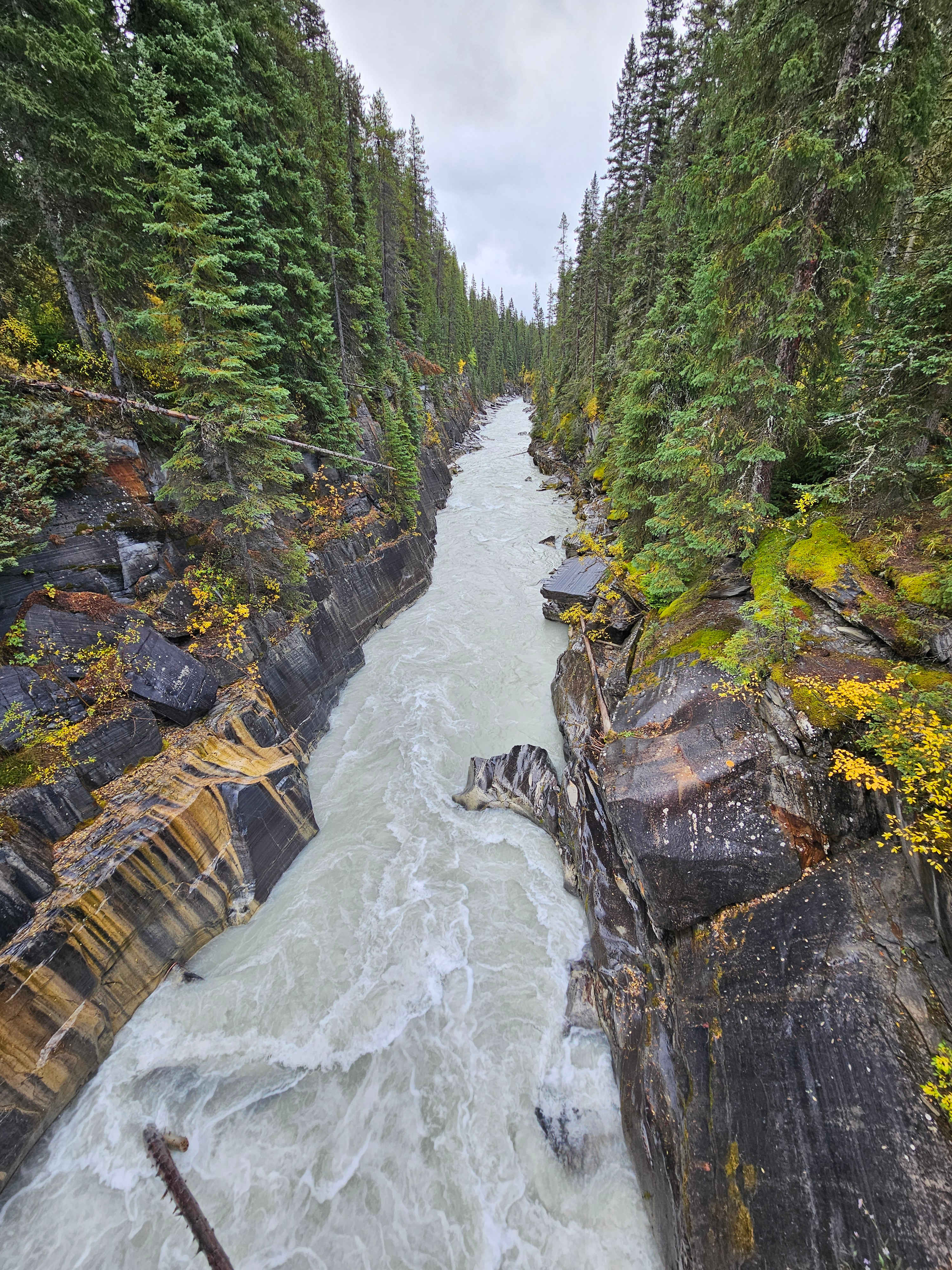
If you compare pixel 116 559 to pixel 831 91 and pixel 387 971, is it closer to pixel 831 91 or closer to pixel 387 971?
pixel 387 971

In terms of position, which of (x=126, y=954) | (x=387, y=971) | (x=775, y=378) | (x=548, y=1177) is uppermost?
(x=775, y=378)

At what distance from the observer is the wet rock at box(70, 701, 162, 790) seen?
7594mm

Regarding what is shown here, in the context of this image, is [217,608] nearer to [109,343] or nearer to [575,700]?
[109,343]

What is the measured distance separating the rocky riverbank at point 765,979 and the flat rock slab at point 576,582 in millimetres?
7759

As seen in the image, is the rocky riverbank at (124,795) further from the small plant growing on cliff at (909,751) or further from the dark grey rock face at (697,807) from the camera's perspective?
the small plant growing on cliff at (909,751)

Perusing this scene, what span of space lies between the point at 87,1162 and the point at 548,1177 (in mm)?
6165

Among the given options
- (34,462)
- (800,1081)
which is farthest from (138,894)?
(800,1081)

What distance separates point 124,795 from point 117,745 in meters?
0.91

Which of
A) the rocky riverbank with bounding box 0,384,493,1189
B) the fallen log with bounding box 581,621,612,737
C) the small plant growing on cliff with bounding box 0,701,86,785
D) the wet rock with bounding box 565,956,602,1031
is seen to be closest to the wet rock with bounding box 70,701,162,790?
the rocky riverbank with bounding box 0,384,493,1189

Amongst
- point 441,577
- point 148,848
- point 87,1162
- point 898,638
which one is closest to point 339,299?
point 441,577

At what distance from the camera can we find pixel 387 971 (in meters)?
7.93

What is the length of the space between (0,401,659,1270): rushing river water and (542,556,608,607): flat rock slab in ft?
28.5

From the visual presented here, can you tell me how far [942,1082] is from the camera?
3.42 meters

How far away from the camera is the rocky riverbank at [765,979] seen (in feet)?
11.9
